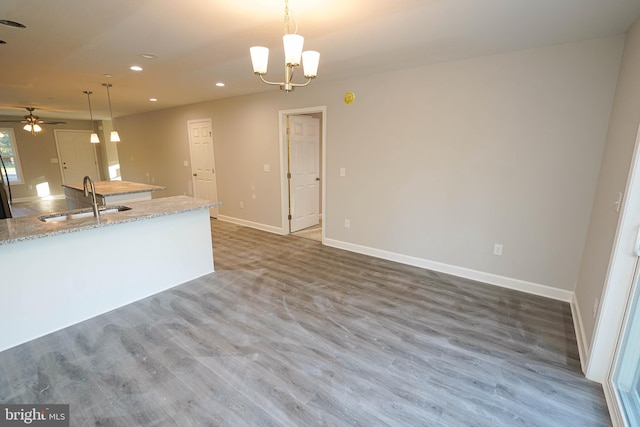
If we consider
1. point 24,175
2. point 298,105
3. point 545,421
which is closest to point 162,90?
point 298,105

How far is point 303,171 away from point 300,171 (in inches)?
3.4

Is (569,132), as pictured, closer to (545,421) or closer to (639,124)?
(639,124)

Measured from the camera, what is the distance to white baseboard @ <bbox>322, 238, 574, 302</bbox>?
2977mm

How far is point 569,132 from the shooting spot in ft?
8.81

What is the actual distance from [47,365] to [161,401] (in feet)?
3.25

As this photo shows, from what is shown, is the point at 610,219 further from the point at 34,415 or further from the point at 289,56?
the point at 34,415

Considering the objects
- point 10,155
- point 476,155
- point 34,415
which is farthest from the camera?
point 10,155

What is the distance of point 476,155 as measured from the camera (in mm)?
3170

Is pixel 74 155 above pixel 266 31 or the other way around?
the other way around

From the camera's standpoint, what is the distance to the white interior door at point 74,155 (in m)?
8.97

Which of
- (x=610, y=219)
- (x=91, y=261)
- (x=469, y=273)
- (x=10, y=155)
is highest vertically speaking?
(x=10, y=155)

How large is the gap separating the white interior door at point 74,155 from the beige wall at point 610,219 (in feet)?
39.9

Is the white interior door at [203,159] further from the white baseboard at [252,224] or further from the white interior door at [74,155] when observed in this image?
the white interior door at [74,155]

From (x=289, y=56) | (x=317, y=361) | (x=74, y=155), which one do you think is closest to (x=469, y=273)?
(x=317, y=361)
